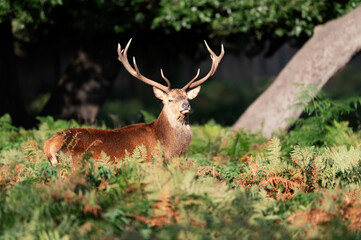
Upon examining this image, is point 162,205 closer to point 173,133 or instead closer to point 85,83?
point 173,133

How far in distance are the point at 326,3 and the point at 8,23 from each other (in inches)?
244

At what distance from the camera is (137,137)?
256 inches

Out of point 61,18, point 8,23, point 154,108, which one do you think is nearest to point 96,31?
point 61,18

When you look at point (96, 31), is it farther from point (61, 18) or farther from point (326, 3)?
point (326, 3)

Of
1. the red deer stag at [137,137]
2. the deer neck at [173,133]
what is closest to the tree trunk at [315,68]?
the red deer stag at [137,137]

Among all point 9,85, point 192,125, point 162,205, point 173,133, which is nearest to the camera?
point 162,205

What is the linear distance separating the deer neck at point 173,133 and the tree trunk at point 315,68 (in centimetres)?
343

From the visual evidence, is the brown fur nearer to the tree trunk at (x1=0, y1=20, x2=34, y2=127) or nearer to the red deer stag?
the red deer stag

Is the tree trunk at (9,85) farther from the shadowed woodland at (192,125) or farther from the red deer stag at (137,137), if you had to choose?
the red deer stag at (137,137)

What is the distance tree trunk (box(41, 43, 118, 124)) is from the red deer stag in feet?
14.8

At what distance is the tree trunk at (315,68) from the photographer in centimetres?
1019

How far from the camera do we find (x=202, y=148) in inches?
343

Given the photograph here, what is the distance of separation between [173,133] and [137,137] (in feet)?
1.73

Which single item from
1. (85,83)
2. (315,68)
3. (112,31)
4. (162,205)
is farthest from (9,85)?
(162,205)
